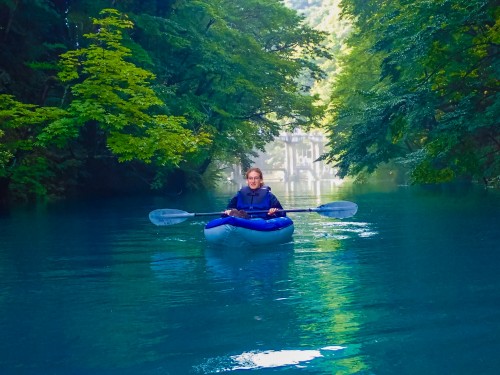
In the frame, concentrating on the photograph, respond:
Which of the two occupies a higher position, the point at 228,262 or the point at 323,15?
the point at 323,15

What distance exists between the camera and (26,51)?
2302 centimetres

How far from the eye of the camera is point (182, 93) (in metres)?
28.2

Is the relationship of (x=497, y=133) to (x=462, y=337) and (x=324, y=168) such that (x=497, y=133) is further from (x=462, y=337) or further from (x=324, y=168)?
(x=324, y=168)

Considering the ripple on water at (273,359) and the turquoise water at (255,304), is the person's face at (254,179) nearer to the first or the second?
the turquoise water at (255,304)

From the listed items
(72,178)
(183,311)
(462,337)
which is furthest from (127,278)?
(72,178)

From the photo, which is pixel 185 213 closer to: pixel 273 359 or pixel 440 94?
pixel 273 359

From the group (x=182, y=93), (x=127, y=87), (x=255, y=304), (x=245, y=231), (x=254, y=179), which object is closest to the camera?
(x=255, y=304)

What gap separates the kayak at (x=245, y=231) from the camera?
1071cm

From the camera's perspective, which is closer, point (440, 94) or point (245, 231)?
point (245, 231)

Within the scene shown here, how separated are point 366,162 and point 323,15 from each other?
93763mm

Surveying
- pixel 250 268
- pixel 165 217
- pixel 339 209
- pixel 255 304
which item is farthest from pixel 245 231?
pixel 255 304

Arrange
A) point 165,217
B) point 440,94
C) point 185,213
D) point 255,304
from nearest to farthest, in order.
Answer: point 255,304, point 185,213, point 165,217, point 440,94

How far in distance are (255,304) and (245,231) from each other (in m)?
3.99

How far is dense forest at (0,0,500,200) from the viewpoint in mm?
17766
